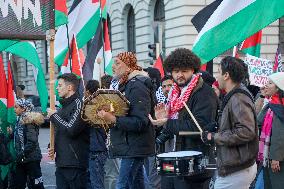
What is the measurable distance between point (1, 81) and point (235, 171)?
457cm

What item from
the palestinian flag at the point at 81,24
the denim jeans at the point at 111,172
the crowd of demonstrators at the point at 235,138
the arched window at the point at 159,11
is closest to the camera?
the crowd of demonstrators at the point at 235,138

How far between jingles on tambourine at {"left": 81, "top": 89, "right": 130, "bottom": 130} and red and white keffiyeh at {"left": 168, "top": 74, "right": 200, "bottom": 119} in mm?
681

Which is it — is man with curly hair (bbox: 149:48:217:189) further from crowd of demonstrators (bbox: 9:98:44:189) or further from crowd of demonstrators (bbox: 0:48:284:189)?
crowd of demonstrators (bbox: 9:98:44:189)

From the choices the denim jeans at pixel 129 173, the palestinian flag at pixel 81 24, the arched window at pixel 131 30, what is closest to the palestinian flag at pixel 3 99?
the palestinian flag at pixel 81 24

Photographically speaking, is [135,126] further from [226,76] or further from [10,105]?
[10,105]

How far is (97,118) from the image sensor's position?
20.2 feet

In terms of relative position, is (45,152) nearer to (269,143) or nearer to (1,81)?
(1,81)

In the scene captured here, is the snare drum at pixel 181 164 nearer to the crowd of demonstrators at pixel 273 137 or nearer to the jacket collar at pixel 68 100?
the crowd of demonstrators at pixel 273 137

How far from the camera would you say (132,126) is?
608 centimetres

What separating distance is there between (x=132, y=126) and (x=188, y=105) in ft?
2.79

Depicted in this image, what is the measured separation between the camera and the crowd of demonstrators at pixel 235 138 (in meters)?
4.94

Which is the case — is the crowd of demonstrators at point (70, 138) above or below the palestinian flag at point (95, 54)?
below

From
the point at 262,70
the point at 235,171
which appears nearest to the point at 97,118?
the point at 235,171

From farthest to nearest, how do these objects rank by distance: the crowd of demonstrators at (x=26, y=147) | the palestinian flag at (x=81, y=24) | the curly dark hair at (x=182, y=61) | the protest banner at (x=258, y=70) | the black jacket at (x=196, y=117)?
1. the palestinian flag at (x=81, y=24)
2. the crowd of demonstrators at (x=26, y=147)
3. the protest banner at (x=258, y=70)
4. the curly dark hair at (x=182, y=61)
5. the black jacket at (x=196, y=117)
